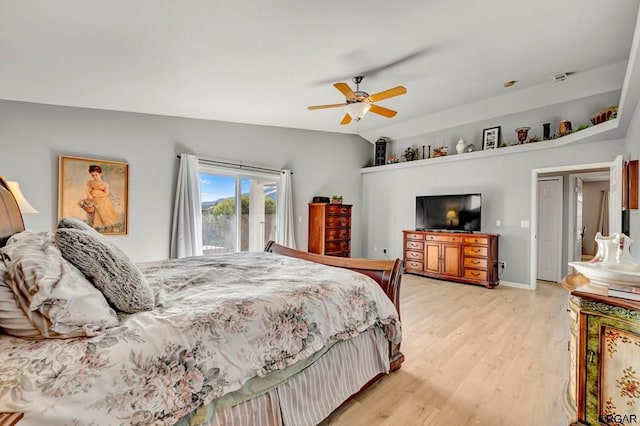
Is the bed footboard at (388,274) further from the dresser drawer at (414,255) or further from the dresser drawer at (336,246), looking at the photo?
the dresser drawer at (414,255)

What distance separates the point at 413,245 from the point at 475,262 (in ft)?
3.82

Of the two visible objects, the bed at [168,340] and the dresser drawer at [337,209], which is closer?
the bed at [168,340]

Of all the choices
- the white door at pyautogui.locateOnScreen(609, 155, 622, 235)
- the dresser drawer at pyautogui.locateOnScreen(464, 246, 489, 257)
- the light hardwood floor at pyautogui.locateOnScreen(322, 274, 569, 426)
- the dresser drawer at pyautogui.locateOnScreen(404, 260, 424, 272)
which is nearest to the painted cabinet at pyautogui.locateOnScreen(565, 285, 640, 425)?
the light hardwood floor at pyautogui.locateOnScreen(322, 274, 569, 426)

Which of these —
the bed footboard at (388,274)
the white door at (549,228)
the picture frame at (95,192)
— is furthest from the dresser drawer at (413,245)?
the picture frame at (95,192)

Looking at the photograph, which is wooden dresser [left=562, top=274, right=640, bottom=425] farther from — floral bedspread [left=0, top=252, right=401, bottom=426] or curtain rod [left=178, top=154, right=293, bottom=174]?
curtain rod [left=178, top=154, right=293, bottom=174]

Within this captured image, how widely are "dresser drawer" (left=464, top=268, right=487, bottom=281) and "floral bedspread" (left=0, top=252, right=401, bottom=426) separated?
3.73 meters

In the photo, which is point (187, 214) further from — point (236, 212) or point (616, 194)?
point (616, 194)

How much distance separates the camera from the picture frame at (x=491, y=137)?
5270 mm

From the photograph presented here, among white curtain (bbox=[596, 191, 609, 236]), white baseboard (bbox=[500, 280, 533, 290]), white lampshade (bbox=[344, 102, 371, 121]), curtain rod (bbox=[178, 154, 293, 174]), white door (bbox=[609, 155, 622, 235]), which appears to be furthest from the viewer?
white curtain (bbox=[596, 191, 609, 236])

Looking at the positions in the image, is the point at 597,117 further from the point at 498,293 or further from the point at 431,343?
the point at 431,343

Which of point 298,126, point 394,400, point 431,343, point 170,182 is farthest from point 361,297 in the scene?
point 298,126

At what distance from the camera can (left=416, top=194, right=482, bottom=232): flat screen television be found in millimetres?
5184

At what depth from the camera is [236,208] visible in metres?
5.20

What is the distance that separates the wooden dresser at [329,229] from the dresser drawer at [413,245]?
3.93 ft
